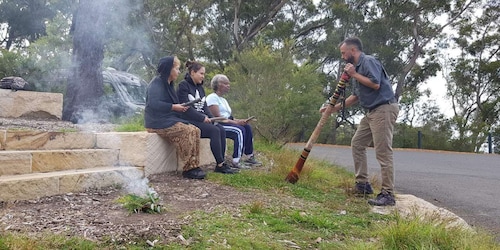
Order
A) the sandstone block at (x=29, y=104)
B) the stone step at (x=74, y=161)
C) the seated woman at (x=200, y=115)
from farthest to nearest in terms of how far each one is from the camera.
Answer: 1. the sandstone block at (x=29, y=104)
2. the seated woman at (x=200, y=115)
3. the stone step at (x=74, y=161)

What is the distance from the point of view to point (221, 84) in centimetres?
576

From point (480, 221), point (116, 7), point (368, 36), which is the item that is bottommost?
point (480, 221)

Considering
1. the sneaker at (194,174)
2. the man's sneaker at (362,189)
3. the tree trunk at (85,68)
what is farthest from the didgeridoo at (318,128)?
the tree trunk at (85,68)

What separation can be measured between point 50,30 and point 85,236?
58.9ft

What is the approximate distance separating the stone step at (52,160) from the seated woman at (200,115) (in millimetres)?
929

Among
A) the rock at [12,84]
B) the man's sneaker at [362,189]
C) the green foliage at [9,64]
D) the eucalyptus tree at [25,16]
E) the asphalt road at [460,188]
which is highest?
the eucalyptus tree at [25,16]

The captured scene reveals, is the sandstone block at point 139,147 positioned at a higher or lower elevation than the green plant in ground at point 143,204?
higher

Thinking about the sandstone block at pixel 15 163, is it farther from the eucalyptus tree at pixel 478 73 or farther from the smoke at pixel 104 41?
the eucalyptus tree at pixel 478 73

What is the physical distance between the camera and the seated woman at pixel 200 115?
4.77 meters

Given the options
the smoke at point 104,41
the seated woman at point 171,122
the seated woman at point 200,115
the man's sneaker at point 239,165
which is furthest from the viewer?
the smoke at point 104,41

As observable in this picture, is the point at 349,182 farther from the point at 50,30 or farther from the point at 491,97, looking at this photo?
the point at 491,97

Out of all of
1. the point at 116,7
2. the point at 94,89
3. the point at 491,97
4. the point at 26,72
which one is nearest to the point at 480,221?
the point at 94,89

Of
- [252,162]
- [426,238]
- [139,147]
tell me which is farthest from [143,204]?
[252,162]

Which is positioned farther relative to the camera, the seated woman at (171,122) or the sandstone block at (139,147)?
the seated woman at (171,122)
